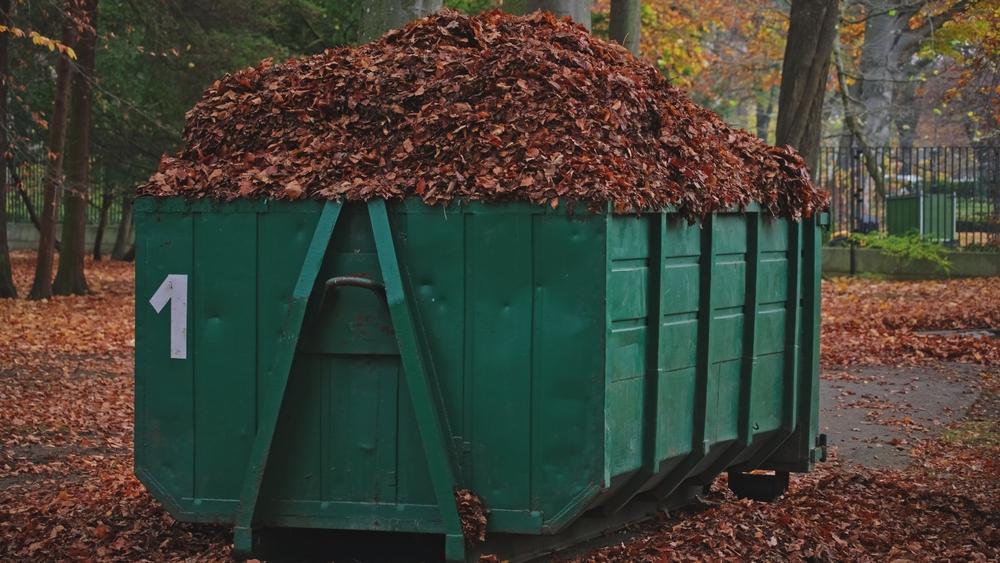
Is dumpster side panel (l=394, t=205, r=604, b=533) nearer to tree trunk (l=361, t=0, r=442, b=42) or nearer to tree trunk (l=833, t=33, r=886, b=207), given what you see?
tree trunk (l=361, t=0, r=442, b=42)

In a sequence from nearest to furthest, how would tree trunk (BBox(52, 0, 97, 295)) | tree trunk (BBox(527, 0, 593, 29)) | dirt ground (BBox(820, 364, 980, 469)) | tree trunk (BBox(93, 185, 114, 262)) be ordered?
dirt ground (BBox(820, 364, 980, 469)) < tree trunk (BBox(527, 0, 593, 29)) < tree trunk (BBox(52, 0, 97, 295)) < tree trunk (BBox(93, 185, 114, 262))

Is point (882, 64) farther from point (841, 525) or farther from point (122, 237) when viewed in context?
point (841, 525)

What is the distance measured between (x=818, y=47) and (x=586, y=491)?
34.3ft

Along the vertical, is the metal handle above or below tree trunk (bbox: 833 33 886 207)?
below

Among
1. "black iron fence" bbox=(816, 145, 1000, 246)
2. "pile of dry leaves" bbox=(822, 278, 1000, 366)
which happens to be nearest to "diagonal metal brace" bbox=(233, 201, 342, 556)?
"pile of dry leaves" bbox=(822, 278, 1000, 366)

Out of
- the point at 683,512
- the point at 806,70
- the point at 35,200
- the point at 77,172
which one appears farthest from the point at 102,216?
the point at 683,512

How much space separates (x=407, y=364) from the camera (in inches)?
227

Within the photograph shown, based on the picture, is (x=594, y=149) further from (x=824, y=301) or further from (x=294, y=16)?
(x=294, y=16)

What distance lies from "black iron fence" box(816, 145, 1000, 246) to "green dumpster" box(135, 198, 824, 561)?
21374 millimetres

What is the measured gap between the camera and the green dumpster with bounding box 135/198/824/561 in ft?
18.8

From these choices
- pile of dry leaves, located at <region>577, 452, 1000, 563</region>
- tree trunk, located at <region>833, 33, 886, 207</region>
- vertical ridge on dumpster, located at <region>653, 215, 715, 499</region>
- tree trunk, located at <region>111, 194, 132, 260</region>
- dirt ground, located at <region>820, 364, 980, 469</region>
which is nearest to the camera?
pile of dry leaves, located at <region>577, 452, 1000, 563</region>

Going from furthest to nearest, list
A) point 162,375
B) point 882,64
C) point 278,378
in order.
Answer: point 882,64
point 162,375
point 278,378

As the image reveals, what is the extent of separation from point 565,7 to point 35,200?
26409 millimetres

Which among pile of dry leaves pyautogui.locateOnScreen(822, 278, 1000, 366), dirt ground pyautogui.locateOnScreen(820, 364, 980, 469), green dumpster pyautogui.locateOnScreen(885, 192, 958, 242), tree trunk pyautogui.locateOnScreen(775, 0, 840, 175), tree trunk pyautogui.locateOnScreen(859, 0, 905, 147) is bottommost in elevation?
dirt ground pyautogui.locateOnScreen(820, 364, 980, 469)
